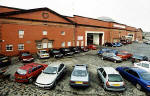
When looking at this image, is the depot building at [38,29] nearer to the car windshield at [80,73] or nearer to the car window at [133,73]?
the car windshield at [80,73]

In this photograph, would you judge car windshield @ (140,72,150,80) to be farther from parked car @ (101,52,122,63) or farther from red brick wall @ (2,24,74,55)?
red brick wall @ (2,24,74,55)

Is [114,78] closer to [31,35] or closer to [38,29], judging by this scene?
[31,35]

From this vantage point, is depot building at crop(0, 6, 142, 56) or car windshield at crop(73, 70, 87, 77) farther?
depot building at crop(0, 6, 142, 56)

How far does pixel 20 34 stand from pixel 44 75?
46.5 feet

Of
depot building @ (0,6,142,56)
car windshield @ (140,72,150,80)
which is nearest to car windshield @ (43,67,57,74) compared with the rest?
car windshield @ (140,72,150,80)

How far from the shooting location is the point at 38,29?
20.2 metres

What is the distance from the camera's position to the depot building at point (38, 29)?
16891mm

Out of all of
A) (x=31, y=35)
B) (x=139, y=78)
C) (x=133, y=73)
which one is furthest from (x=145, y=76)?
(x=31, y=35)

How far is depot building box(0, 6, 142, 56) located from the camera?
1689 centimetres

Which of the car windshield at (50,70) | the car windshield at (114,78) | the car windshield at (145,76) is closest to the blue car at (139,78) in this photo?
the car windshield at (145,76)

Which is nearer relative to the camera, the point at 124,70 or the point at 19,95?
the point at 19,95

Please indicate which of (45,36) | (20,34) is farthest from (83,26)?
(20,34)

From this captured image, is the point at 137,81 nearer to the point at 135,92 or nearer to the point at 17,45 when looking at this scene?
the point at 135,92

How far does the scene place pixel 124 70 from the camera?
9.88 m
